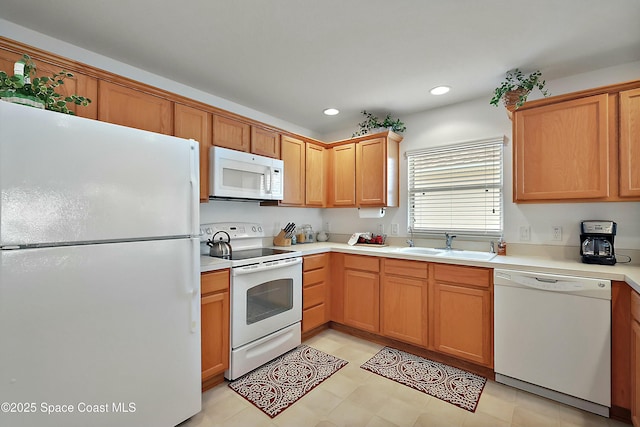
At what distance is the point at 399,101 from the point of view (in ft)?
9.70

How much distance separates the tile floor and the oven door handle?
86 cm

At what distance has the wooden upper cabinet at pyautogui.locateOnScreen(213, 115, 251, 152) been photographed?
2.50m

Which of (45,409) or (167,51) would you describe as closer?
(45,409)

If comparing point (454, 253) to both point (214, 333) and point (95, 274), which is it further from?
point (95, 274)

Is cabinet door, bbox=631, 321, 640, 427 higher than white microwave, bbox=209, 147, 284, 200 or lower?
lower

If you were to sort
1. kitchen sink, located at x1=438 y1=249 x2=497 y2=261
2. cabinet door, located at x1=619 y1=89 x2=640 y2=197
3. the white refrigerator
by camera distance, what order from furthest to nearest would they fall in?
kitchen sink, located at x1=438 y1=249 x2=497 y2=261
cabinet door, located at x1=619 y1=89 x2=640 y2=197
the white refrigerator

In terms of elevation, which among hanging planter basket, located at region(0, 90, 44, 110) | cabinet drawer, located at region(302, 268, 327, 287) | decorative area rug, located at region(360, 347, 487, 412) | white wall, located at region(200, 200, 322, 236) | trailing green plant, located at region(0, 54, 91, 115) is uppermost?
trailing green plant, located at region(0, 54, 91, 115)

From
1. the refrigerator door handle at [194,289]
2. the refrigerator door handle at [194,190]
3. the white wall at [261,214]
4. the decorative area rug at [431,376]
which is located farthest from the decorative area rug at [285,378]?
the white wall at [261,214]

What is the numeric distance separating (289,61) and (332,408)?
2496 millimetres

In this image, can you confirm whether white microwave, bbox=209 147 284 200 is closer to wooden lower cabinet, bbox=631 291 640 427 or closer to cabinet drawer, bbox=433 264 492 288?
cabinet drawer, bbox=433 264 492 288

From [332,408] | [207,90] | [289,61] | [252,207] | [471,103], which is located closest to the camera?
[332,408]

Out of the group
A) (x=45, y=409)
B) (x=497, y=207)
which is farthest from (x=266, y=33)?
(x=497, y=207)

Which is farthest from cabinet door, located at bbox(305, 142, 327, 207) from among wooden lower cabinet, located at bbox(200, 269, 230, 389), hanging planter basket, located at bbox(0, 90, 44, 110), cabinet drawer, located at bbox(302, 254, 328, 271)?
hanging planter basket, located at bbox(0, 90, 44, 110)

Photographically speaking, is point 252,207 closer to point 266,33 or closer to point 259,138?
point 259,138
